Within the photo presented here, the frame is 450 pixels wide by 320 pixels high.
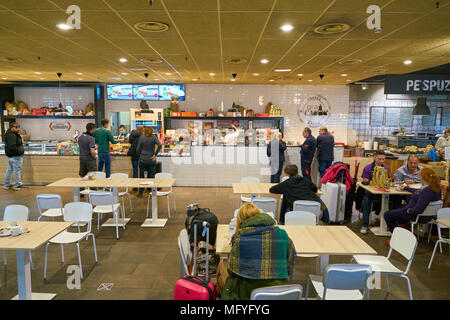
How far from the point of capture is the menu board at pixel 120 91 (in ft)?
37.3

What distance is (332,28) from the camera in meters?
4.18

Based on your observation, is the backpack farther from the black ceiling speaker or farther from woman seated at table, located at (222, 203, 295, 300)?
the black ceiling speaker

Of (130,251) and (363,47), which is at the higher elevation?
(363,47)

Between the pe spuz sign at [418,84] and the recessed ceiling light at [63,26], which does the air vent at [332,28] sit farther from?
the recessed ceiling light at [63,26]

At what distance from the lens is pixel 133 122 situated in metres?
10.9

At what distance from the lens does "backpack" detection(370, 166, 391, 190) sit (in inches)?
213

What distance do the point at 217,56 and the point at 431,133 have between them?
9.59 meters

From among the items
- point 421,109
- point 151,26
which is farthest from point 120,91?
point 421,109

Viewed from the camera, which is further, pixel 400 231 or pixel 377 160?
pixel 377 160

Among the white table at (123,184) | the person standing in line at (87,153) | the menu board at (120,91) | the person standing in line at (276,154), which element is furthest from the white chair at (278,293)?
the menu board at (120,91)

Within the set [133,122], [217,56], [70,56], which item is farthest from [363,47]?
[133,122]

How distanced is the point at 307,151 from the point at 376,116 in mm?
4477

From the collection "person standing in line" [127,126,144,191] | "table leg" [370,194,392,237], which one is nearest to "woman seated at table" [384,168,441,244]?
"table leg" [370,194,392,237]
